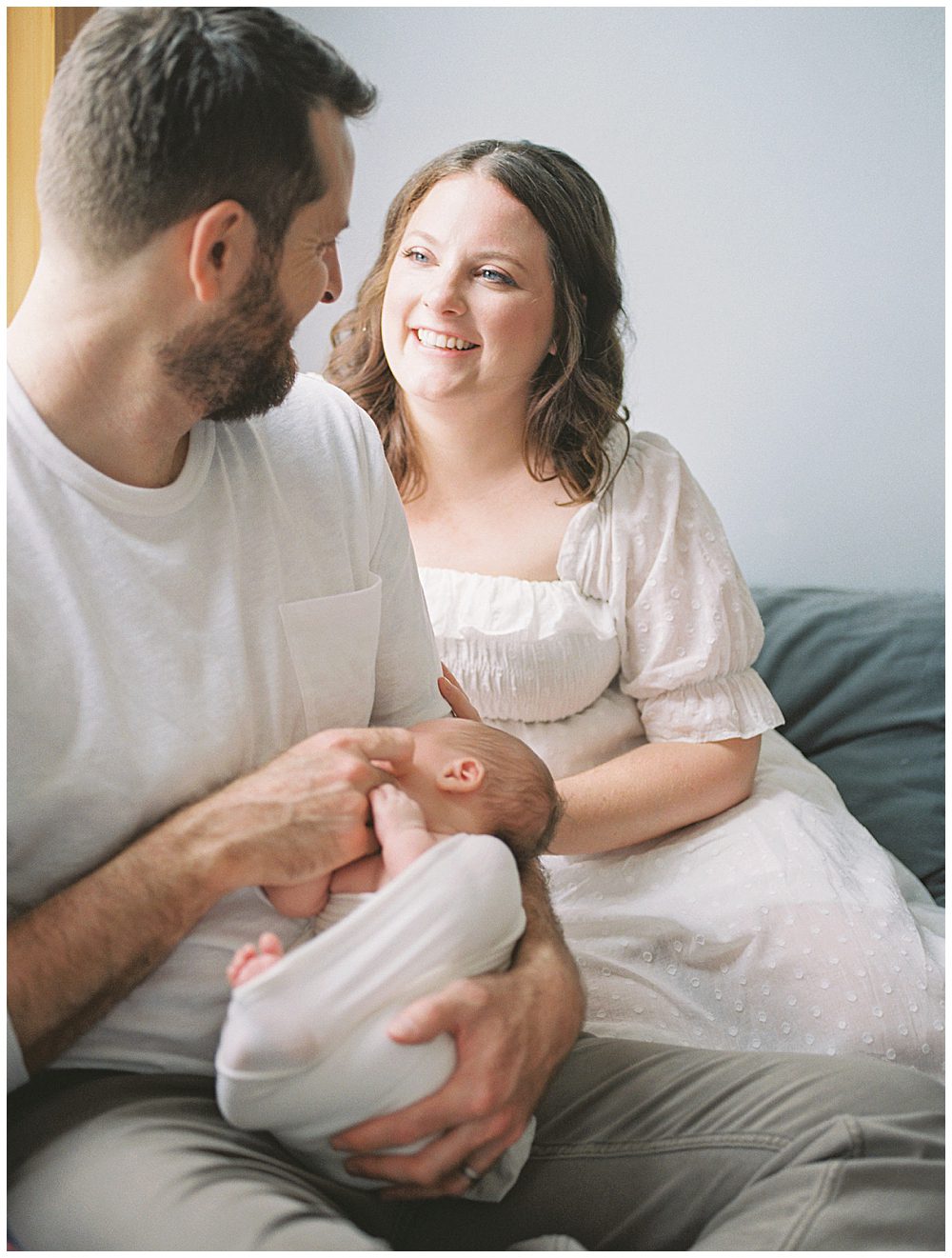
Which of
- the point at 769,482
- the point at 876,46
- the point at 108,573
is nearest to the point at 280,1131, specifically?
the point at 108,573

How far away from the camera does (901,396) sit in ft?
7.79

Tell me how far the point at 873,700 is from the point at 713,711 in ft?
2.00

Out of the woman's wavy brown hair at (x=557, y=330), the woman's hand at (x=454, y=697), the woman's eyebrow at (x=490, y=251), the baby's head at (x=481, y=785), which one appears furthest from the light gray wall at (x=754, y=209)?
the baby's head at (x=481, y=785)

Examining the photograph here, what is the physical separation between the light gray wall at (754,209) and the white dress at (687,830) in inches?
26.1

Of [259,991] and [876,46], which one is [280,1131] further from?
[876,46]

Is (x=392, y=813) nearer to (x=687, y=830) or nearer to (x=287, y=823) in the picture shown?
(x=287, y=823)

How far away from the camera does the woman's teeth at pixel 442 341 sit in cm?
161

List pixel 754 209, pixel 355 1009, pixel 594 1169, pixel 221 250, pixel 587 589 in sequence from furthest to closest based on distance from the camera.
Result: 1. pixel 754 209
2. pixel 587 589
3. pixel 594 1169
4. pixel 221 250
5. pixel 355 1009

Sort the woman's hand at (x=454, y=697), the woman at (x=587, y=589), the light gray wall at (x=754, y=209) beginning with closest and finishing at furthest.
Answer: the woman's hand at (x=454, y=697) < the woman at (x=587, y=589) < the light gray wall at (x=754, y=209)

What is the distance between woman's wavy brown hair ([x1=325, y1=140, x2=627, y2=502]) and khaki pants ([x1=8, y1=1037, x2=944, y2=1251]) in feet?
2.97

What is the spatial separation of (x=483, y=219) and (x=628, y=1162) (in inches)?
47.4

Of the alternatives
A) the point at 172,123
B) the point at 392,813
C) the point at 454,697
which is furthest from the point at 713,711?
the point at 172,123

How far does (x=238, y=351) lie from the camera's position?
0.96 metres

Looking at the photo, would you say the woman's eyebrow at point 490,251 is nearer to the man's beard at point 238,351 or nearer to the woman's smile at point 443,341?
the woman's smile at point 443,341
